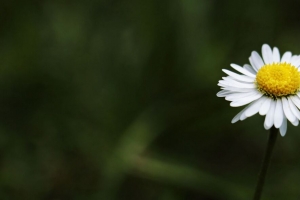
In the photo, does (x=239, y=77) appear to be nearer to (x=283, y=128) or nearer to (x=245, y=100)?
(x=245, y=100)

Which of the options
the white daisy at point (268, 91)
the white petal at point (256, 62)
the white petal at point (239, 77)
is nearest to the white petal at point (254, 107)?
the white daisy at point (268, 91)

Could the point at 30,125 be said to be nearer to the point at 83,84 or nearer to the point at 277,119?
the point at 83,84

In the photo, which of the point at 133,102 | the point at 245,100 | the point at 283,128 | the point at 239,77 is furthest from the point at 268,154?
the point at 133,102

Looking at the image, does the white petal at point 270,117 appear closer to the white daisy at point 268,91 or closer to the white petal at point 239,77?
the white daisy at point 268,91

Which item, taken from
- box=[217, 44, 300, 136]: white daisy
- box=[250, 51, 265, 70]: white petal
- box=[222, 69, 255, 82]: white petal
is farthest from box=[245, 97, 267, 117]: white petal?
box=[250, 51, 265, 70]: white petal

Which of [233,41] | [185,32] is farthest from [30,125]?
[233,41]

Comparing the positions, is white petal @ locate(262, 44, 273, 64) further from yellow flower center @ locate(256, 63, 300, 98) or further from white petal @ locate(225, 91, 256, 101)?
white petal @ locate(225, 91, 256, 101)

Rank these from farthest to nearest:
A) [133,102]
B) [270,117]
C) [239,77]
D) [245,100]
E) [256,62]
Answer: [133,102] → [256,62] → [239,77] → [245,100] → [270,117]
